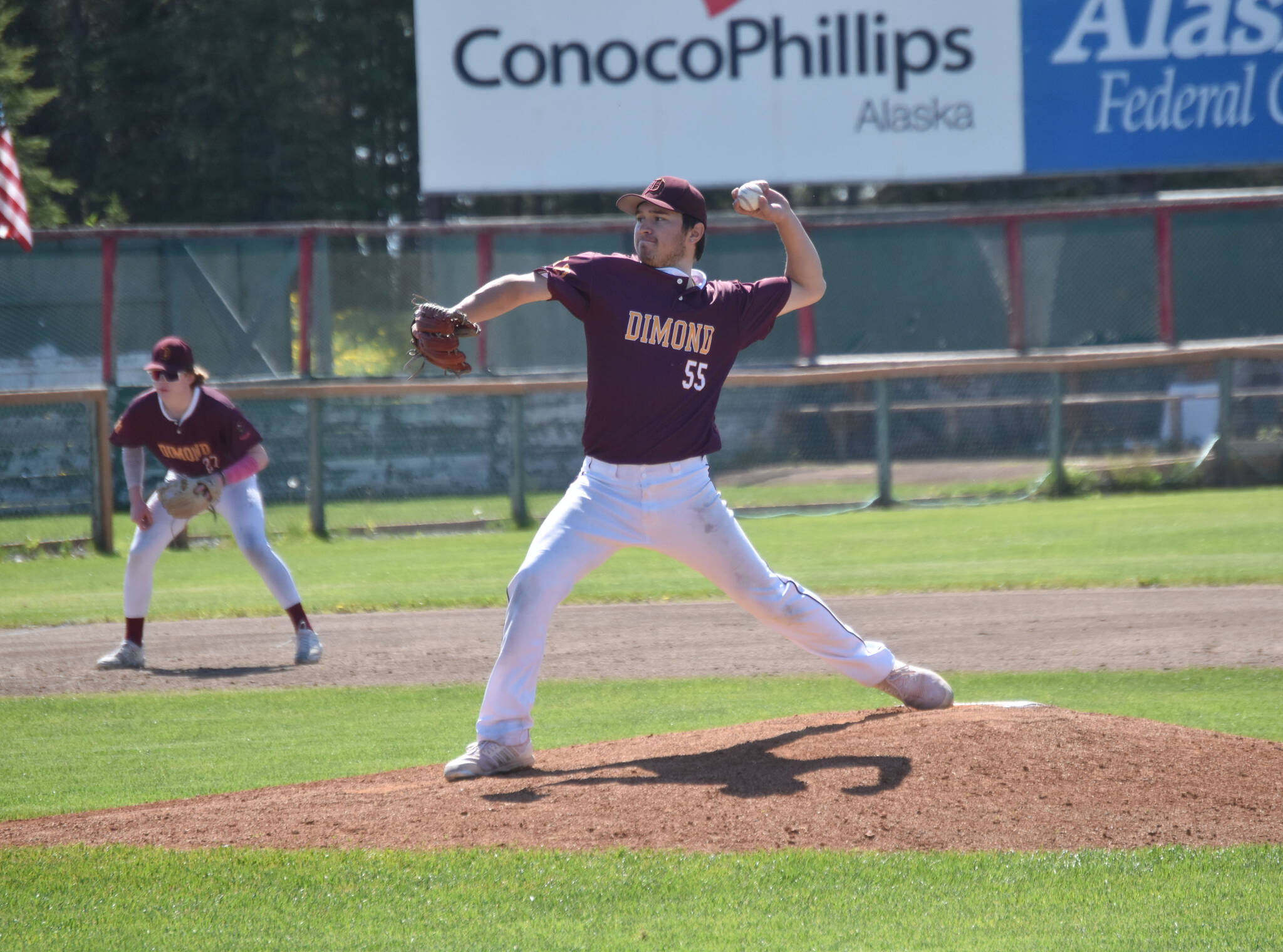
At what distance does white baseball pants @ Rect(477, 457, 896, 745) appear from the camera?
4.62 meters

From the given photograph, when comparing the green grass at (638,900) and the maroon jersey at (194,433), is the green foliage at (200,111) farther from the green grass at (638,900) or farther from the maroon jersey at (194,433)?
the green grass at (638,900)

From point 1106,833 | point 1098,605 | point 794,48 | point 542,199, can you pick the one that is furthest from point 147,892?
point 542,199

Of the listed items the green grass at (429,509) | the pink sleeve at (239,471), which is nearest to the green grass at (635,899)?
the pink sleeve at (239,471)

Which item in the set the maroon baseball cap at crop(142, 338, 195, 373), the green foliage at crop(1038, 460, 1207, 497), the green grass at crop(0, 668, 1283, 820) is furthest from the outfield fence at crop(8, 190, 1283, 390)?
the green grass at crop(0, 668, 1283, 820)

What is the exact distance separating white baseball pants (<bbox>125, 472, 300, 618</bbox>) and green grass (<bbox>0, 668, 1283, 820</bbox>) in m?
0.79

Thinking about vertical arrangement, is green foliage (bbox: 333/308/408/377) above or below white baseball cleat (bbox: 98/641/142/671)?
above

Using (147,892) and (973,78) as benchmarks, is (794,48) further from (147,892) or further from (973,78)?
(147,892)

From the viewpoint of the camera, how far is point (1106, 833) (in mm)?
4078

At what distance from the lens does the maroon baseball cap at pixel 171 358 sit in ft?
24.8

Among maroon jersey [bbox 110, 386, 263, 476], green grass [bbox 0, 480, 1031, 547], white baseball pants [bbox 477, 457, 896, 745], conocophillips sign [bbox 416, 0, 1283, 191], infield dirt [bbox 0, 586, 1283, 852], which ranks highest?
conocophillips sign [bbox 416, 0, 1283, 191]

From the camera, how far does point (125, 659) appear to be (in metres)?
7.71

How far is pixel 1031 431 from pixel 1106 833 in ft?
39.8

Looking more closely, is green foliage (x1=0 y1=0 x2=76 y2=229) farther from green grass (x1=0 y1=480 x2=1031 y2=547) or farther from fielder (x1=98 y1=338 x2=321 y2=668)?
fielder (x1=98 y1=338 x2=321 y2=668)

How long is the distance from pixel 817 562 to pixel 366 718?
544 cm
